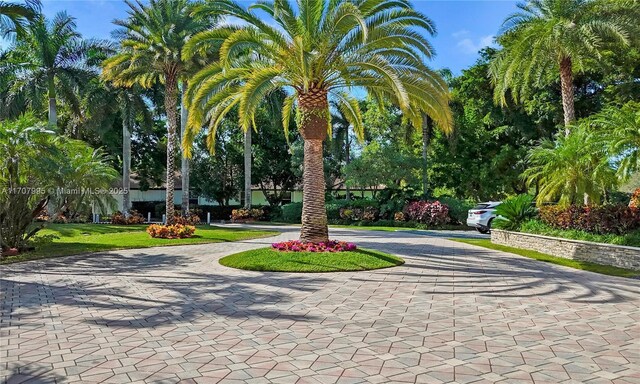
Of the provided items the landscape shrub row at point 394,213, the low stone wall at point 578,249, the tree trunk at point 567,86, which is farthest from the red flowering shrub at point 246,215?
the tree trunk at point 567,86

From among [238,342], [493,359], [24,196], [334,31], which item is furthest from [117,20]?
[493,359]

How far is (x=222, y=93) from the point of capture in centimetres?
1385

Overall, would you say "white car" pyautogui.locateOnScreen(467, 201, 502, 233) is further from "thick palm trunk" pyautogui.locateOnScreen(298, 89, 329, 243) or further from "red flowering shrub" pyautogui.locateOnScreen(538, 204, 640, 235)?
"thick palm trunk" pyautogui.locateOnScreen(298, 89, 329, 243)

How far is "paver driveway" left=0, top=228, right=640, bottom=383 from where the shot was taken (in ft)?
15.1

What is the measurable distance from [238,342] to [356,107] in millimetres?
12754

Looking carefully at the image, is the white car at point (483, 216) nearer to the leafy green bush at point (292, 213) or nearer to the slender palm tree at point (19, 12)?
the leafy green bush at point (292, 213)

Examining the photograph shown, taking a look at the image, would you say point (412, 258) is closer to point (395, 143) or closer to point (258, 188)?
point (395, 143)

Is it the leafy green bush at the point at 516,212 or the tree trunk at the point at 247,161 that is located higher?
the tree trunk at the point at 247,161

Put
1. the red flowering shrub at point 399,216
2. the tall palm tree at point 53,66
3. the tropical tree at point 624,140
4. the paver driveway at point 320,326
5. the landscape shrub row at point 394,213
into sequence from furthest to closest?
1. the red flowering shrub at point 399,216
2. the landscape shrub row at point 394,213
3. the tall palm tree at point 53,66
4. the tropical tree at point 624,140
5. the paver driveway at point 320,326

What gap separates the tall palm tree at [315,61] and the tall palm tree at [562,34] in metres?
6.05

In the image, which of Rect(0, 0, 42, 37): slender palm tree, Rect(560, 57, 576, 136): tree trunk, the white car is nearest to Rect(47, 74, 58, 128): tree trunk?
Rect(0, 0, 42, 37): slender palm tree

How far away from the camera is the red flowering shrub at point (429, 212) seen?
28.9m

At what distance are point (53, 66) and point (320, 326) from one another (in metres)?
27.3

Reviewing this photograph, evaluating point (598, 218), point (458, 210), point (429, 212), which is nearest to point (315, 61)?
point (598, 218)
